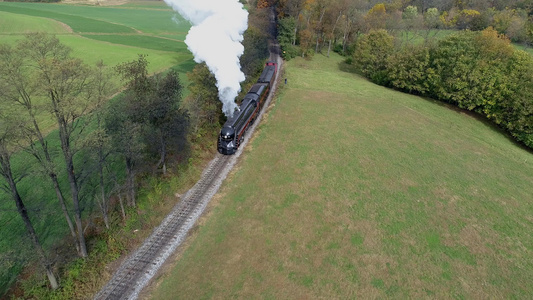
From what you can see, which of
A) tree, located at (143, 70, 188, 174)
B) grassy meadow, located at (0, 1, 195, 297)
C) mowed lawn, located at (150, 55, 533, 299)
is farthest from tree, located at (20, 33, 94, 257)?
mowed lawn, located at (150, 55, 533, 299)

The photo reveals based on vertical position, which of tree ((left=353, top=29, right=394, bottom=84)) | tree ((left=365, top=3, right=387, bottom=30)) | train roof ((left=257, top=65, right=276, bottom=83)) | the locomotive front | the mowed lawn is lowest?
the mowed lawn

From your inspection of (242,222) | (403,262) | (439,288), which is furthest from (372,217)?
(242,222)

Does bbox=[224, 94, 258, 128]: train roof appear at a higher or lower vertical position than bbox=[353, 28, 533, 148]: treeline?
lower

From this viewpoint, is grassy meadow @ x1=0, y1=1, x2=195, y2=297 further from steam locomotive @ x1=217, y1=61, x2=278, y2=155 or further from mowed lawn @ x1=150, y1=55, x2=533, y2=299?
steam locomotive @ x1=217, y1=61, x2=278, y2=155

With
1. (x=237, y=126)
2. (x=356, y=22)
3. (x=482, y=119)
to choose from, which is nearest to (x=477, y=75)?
(x=482, y=119)

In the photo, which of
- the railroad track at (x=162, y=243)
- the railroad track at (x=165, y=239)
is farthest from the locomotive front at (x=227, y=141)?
the railroad track at (x=162, y=243)
